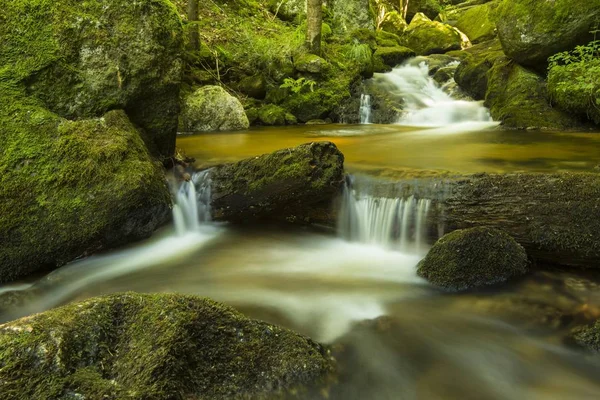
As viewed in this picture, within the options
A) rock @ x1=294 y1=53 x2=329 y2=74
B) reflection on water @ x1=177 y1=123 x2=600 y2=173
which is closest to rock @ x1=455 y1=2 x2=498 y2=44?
rock @ x1=294 y1=53 x2=329 y2=74

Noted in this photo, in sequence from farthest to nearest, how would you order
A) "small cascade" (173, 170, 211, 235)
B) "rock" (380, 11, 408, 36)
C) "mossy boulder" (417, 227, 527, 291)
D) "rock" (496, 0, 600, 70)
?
"rock" (380, 11, 408, 36) → "rock" (496, 0, 600, 70) → "small cascade" (173, 170, 211, 235) → "mossy boulder" (417, 227, 527, 291)

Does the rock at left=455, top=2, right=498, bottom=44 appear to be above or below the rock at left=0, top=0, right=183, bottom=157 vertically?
above

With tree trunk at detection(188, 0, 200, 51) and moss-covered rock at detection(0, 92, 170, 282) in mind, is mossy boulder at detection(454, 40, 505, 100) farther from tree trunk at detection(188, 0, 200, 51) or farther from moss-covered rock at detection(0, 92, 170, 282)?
moss-covered rock at detection(0, 92, 170, 282)

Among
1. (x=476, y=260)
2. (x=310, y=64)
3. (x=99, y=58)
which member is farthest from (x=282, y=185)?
(x=310, y=64)

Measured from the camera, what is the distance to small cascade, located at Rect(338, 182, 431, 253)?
183 inches

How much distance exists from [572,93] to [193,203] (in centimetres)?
788

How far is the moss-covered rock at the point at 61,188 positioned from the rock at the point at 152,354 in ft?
6.63

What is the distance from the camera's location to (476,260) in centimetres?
374

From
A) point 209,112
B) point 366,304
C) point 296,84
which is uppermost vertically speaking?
point 296,84

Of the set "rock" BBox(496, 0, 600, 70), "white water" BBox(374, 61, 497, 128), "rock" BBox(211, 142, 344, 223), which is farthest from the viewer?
"white water" BBox(374, 61, 497, 128)

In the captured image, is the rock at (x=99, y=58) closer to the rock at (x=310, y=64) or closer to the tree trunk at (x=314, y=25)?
the rock at (x=310, y=64)

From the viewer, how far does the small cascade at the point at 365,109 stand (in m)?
11.9

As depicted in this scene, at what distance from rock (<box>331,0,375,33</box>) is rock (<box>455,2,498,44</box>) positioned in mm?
5960

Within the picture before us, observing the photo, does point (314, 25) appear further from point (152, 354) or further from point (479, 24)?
point (152, 354)
